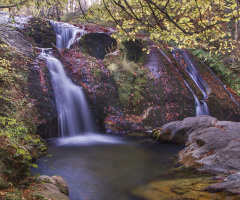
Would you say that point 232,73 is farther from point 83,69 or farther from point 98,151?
point 98,151

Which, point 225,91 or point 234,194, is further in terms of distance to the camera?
point 225,91

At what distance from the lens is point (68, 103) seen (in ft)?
28.1

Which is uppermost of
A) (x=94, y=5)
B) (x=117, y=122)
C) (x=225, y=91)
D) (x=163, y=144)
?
(x=94, y=5)

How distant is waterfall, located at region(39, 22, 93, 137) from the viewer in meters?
8.16

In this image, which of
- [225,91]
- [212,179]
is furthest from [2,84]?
[225,91]

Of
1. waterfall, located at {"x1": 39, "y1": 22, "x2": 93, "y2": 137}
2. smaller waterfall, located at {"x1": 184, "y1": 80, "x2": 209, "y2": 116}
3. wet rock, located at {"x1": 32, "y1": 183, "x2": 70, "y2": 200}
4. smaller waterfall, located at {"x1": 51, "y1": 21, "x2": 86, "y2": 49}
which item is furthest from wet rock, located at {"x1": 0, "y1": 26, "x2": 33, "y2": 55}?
smaller waterfall, located at {"x1": 184, "y1": 80, "x2": 209, "y2": 116}

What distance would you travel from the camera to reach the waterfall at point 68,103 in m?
8.16

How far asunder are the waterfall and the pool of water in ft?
2.16

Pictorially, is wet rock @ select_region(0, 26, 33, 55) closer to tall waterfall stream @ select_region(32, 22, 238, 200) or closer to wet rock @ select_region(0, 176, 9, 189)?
tall waterfall stream @ select_region(32, 22, 238, 200)

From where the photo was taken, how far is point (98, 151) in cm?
651

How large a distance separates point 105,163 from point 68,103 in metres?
4.05

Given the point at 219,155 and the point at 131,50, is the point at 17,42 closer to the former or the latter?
the point at 131,50

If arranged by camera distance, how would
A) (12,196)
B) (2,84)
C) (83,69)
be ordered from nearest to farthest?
(12,196)
(2,84)
(83,69)

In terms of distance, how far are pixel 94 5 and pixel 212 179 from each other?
394 centimetres
